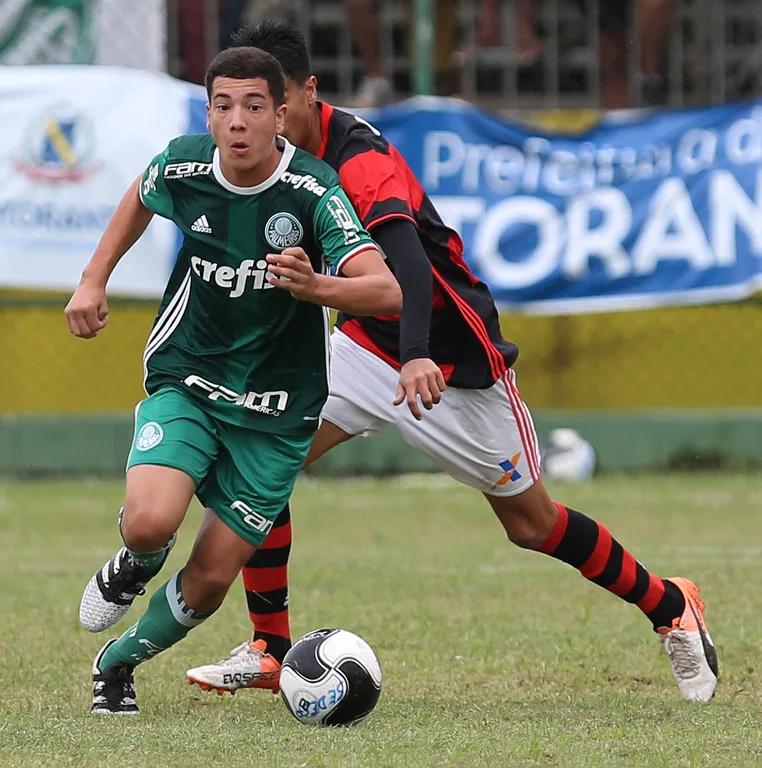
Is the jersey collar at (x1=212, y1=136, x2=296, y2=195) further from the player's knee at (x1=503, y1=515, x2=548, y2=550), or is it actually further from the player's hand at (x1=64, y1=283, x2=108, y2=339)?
the player's knee at (x1=503, y1=515, x2=548, y2=550)

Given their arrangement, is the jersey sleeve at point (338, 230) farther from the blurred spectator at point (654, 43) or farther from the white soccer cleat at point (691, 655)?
the blurred spectator at point (654, 43)

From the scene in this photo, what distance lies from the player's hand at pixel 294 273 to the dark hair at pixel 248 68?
578 mm

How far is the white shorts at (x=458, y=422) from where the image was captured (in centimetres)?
546

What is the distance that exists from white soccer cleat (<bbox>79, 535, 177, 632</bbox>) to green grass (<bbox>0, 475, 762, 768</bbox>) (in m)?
0.28

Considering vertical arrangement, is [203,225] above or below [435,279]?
above

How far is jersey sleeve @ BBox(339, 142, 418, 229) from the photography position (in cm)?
505

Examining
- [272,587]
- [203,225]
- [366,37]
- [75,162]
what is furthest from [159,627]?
[366,37]

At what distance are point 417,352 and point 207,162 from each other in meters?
0.81

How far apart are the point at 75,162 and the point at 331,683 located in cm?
739

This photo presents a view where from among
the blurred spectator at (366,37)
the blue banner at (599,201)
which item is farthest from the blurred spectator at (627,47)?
the blurred spectator at (366,37)

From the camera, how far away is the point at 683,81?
520 inches

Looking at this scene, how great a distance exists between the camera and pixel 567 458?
37.9 feet

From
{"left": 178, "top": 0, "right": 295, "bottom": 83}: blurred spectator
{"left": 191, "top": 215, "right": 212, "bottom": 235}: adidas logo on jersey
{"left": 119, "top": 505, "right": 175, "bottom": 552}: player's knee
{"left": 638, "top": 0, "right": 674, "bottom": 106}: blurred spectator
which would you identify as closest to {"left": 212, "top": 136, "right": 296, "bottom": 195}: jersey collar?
{"left": 191, "top": 215, "right": 212, "bottom": 235}: adidas logo on jersey

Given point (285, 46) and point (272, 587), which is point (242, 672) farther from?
point (285, 46)
